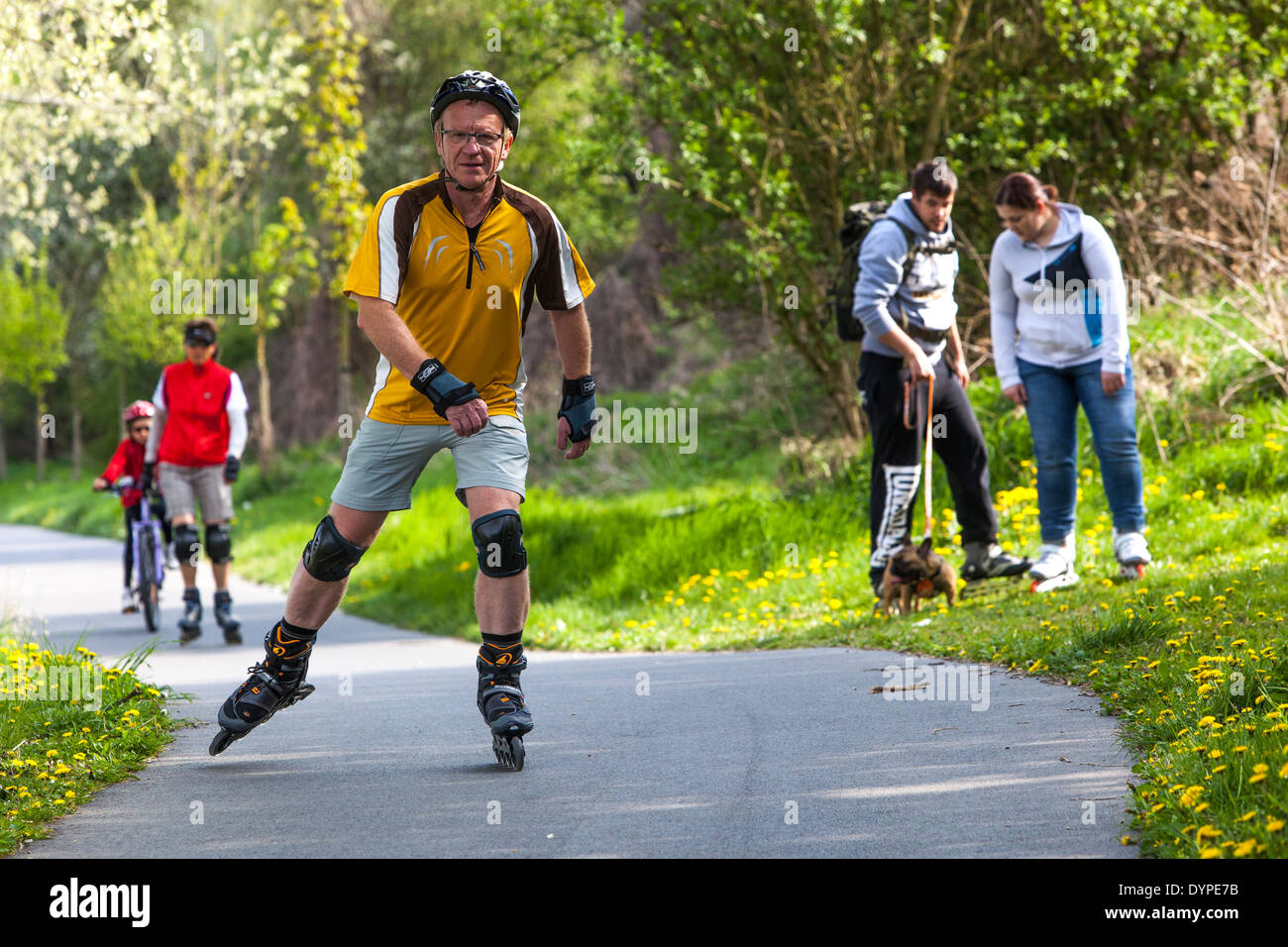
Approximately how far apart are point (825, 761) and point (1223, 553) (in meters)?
4.39

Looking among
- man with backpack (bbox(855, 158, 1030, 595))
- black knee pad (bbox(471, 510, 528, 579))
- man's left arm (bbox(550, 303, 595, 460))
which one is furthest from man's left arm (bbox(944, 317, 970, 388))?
black knee pad (bbox(471, 510, 528, 579))

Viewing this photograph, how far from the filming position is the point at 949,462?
7.87 m

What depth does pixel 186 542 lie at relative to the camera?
33.0ft

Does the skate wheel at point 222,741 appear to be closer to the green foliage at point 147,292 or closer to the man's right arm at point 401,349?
the man's right arm at point 401,349

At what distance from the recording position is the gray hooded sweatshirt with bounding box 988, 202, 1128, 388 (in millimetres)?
7449

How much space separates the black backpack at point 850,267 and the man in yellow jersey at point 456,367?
3260 mm

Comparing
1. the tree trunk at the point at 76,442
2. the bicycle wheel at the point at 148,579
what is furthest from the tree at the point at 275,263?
the tree trunk at the point at 76,442

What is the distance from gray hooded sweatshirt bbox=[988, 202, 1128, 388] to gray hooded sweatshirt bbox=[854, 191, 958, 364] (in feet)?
1.21

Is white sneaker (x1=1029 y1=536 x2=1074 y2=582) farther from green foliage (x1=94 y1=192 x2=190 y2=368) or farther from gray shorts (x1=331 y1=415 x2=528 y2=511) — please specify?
green foliage (x1=94 y1=192 x2=190 y2=368)

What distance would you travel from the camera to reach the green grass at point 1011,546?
4.23 meters

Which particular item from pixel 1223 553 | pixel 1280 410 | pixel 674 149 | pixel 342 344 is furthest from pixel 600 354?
pixel 1223 553

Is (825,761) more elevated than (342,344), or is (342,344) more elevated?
(342,344)

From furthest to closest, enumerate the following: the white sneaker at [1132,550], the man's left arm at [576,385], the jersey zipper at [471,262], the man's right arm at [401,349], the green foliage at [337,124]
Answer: the green foliage at [337,124]
the white sneaker at [1132,550]
the man's left arm at [576,385]
the jersey zipper at [471,262]
the man's right arm at [401,349]
